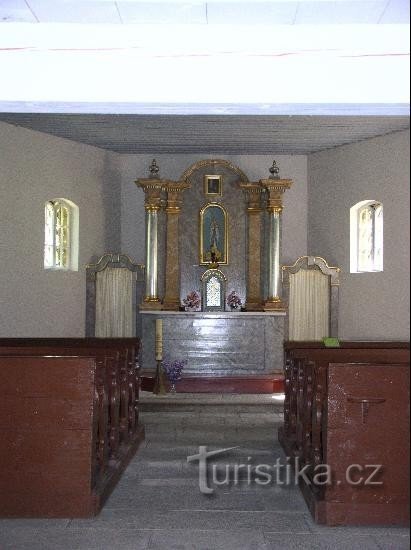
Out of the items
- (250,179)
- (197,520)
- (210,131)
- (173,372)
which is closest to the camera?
(197,520)

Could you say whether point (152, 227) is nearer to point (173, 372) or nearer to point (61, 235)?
point (61, 235)

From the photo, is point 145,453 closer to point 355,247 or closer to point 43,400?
point 43,400

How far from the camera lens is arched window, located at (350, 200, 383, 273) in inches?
438

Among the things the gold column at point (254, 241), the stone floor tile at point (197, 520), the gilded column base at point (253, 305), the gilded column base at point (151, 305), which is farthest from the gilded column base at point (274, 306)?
the stone floor tile at point (197, 520)

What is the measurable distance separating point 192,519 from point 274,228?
7537 mm

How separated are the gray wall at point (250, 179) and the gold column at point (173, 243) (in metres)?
0.59

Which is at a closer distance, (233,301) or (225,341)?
(225,341)

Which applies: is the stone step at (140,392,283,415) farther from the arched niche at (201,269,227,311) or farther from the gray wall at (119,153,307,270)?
the gray wall at (119,153,307,270)

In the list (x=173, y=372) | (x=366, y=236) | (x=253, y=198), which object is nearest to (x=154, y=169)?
(x=253, y=198)

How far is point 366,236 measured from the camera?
11.4 metres

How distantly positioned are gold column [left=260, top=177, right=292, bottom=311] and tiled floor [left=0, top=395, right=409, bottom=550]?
16.4 ft

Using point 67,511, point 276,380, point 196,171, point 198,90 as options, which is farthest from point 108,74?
point 196,171

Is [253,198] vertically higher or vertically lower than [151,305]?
higher

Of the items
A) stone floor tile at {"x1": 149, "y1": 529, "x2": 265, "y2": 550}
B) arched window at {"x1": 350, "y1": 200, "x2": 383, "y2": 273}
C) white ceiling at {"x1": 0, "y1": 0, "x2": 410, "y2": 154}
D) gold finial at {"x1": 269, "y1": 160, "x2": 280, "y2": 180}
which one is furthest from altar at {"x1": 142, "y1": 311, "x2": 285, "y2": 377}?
white ceiling at {"x1": 0, "y1": 0, "x2": 410, "y2": 154}
